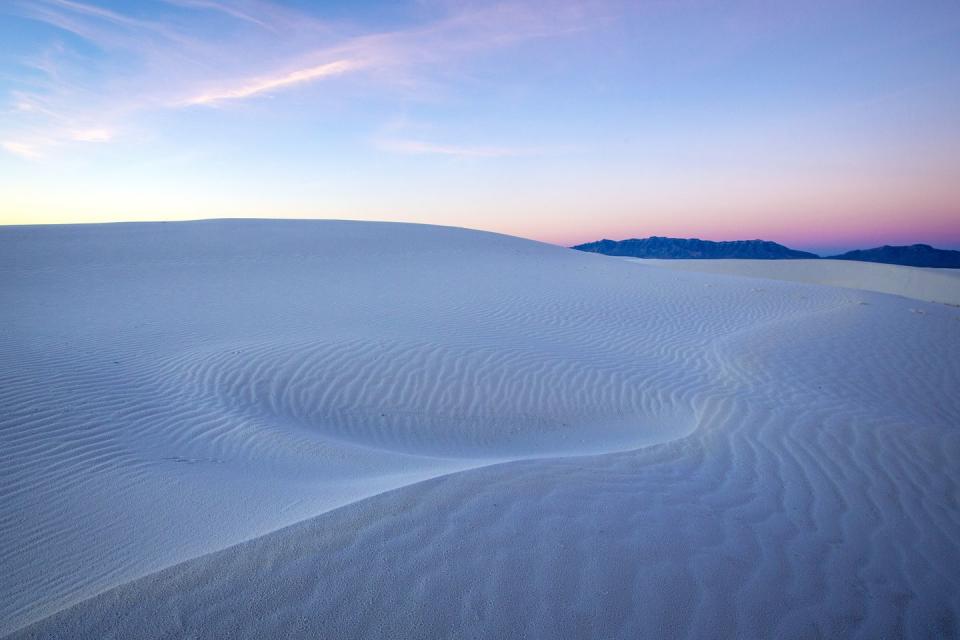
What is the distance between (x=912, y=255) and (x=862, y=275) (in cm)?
8496

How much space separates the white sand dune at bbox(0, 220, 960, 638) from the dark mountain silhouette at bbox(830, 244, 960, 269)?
10610 cm

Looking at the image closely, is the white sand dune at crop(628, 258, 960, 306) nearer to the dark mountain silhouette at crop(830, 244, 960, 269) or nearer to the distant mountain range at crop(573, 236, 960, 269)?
the distant mountain range at crop(573, 236, 960, 269)

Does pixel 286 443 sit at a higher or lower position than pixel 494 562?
lower

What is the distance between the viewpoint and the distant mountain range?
94.5m

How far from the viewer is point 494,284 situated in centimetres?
1639

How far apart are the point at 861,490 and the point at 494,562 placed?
12.3 feet

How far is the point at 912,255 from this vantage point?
9675 cm

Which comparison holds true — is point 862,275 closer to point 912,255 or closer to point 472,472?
point 472,472

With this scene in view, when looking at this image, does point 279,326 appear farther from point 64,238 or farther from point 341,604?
point 64,238

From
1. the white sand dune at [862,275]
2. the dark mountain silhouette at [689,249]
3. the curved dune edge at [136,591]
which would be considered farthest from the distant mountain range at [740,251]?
the curved dune edge at [136,591]

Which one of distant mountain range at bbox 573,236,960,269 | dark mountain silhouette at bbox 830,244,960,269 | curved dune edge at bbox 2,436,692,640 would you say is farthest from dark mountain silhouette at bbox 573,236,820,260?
curved dune edge at bbox 2,436,692,640

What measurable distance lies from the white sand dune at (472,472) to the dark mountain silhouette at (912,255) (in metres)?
106

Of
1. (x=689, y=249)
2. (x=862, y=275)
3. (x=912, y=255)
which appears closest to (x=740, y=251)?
(x=689, y=249)

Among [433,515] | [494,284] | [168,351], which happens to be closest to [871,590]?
[433,515]
